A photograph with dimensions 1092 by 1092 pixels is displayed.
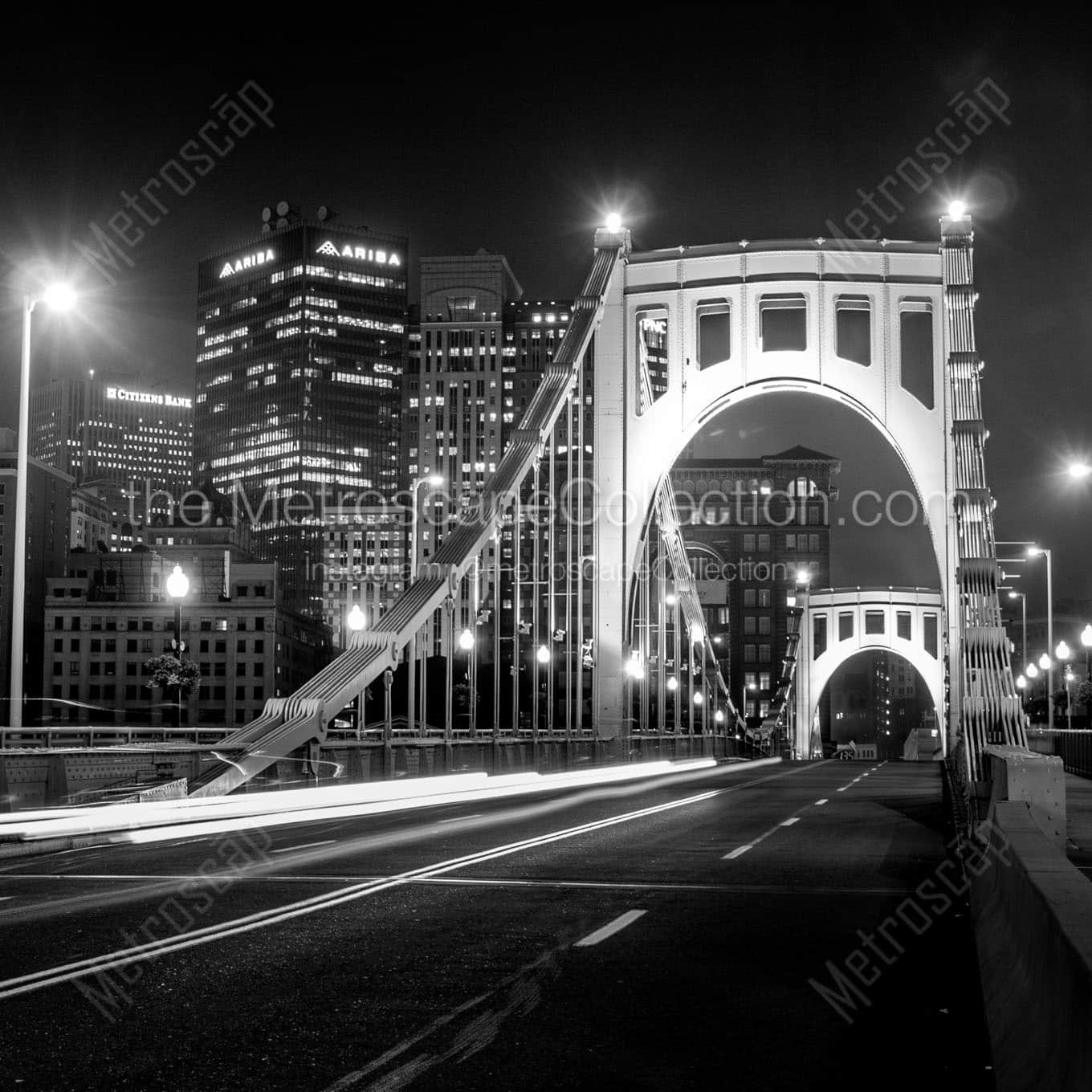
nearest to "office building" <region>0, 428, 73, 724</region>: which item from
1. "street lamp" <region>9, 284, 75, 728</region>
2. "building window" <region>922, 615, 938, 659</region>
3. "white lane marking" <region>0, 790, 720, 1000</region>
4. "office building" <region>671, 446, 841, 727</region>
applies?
"office building" <region>671, 446, 841, 727</region>

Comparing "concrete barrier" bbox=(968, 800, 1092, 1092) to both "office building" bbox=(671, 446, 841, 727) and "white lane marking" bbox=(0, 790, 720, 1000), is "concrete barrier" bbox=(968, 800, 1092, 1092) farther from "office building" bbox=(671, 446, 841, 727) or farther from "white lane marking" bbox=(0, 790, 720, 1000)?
"office building" bbox=(671, 446, 841, 727)

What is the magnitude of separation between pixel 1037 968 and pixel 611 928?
210 inches

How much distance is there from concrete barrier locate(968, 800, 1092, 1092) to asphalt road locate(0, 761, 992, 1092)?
338 mm

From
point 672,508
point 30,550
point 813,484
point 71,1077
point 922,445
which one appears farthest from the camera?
point 813,484

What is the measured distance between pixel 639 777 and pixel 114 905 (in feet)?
117

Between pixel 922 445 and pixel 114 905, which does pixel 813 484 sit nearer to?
pixel 922 445

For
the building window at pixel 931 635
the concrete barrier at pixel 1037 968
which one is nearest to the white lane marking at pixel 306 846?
the concrete barrier at pixel 1037 968

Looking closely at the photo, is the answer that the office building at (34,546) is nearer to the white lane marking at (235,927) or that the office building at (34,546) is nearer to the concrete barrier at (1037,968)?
the white lane marking at (235,927)

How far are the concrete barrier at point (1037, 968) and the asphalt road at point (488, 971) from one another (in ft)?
1.11

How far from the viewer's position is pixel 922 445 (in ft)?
149

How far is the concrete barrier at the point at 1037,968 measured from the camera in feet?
16.6

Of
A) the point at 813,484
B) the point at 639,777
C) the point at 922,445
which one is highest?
the point at 813,484

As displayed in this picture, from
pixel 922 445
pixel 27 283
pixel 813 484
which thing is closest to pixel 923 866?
pixel 27 283

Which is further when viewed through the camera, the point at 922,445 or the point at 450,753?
the point at 922,445
